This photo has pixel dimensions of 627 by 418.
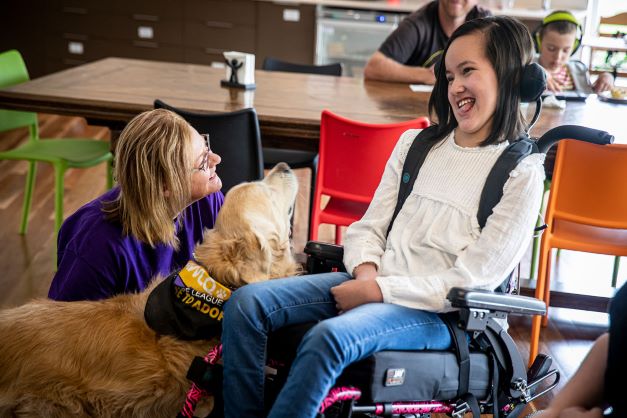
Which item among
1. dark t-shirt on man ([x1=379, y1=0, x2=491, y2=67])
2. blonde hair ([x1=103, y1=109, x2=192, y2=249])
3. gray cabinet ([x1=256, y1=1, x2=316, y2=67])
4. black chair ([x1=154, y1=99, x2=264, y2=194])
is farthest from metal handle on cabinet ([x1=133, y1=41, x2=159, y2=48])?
blonde hair ([x1=103, y1=109, x2=192, y2=249])

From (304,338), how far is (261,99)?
1.89m

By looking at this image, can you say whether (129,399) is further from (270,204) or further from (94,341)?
(270,204)

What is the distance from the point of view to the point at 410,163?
6.57 ft

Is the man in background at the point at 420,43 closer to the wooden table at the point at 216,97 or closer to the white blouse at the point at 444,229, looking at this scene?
the wooden table at the point at 216,97

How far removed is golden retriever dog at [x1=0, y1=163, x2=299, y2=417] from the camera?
174cm

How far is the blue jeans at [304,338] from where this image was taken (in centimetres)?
155

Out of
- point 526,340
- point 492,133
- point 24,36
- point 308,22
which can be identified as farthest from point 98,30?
point 492,133

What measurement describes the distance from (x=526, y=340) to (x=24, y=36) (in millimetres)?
5675

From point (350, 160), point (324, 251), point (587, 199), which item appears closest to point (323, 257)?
point (324, 251)

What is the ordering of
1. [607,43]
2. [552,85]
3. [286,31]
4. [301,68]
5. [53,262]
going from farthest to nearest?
[286,31], [607,43], [301,68], [552,85], [53,262]

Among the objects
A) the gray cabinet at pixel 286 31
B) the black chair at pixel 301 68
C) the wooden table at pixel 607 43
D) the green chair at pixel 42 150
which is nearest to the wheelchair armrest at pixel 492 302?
the green chair at pixel 42 150

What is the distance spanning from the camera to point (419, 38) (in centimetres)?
416

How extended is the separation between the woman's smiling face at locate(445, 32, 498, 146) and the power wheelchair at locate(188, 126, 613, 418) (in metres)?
0.24

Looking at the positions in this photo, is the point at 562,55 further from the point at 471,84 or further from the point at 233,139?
the point at 471,84
